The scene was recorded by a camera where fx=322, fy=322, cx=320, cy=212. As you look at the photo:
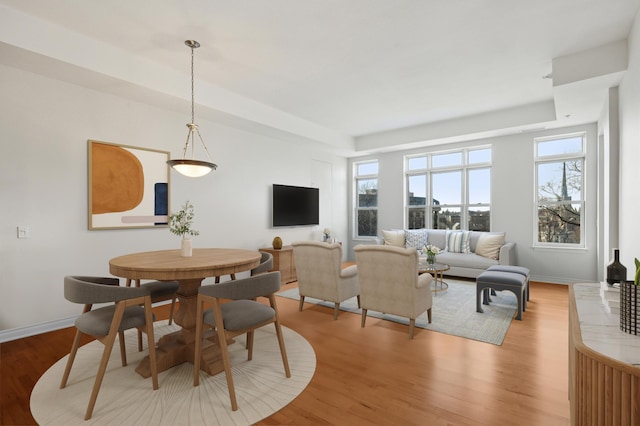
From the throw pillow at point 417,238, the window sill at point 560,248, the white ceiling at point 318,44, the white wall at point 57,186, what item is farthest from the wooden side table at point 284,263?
the window sill at point 560,248

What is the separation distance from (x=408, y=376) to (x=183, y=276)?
184 centimetres

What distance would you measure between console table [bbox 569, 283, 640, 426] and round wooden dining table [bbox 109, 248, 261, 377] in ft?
6.74

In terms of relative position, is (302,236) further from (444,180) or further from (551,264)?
(551,264)

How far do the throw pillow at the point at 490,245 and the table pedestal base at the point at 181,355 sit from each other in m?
4.99

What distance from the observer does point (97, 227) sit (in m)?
3.76

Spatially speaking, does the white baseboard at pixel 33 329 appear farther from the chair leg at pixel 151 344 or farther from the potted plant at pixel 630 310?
the potted plant at pixel 630 310

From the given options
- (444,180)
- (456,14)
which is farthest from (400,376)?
(444,180)

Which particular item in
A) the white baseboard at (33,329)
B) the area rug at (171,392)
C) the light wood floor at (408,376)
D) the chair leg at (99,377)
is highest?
the chair leg at (99,377)

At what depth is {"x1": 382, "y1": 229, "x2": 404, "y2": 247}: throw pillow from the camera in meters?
6.85

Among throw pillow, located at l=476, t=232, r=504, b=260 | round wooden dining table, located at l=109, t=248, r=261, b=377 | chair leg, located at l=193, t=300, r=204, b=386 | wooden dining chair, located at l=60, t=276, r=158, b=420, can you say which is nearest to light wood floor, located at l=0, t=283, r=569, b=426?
wooden dining chair, located at l=60, t=276, r=158, b=420

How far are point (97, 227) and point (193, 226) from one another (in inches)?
48.3

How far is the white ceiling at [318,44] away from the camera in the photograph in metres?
2.82

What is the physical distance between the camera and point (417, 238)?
6.75m

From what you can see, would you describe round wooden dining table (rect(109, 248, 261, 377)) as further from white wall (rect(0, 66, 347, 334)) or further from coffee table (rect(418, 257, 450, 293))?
coffee table (rect(418, 257, 450, 293))
